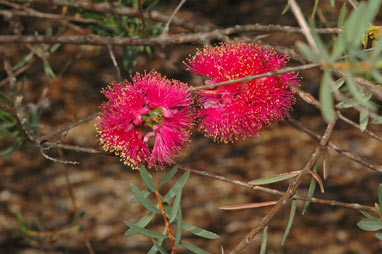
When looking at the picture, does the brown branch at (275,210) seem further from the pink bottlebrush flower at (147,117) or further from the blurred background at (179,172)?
the blurred background at (179,172)

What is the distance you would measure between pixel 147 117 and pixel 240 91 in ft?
0.80

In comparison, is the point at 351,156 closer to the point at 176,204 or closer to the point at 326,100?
the point at 176,204

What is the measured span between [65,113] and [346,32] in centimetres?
214

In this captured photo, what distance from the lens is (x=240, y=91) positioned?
0.97m

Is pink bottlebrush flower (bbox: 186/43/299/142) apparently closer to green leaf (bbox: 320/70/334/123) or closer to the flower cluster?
the flower cluster

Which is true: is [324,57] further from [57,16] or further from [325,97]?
[57,16]

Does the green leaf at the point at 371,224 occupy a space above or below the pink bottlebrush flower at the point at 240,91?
below

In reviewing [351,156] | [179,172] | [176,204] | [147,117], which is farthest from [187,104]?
[179,172]

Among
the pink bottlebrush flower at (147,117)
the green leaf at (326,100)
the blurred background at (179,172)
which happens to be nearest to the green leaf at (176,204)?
the pink bottlebrush flower at (147,117)

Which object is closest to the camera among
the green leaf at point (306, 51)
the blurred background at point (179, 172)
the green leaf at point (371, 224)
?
the green leaf at point (306, 51)

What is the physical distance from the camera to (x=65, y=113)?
237cm

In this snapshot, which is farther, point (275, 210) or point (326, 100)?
point (275, 210)

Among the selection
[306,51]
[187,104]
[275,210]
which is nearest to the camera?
[306,51]

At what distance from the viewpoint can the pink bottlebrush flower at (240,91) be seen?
969mm
